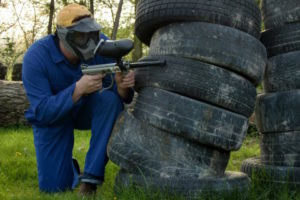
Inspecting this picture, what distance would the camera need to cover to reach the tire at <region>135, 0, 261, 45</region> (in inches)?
123

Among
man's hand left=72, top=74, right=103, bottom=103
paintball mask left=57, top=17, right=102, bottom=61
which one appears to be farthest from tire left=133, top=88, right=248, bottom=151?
paintball mask left=57, top=17, right=102, bottom=61

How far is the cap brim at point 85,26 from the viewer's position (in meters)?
3.57

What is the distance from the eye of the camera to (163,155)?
3.10 meters

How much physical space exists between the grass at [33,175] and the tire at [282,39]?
4.00 ft

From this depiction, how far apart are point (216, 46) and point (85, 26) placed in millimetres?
1207

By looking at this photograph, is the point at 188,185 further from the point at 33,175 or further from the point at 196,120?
the point at 33,175

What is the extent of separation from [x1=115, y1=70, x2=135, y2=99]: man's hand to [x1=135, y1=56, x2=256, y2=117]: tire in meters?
0.30

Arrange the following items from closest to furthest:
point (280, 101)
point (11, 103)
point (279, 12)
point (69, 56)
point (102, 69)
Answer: point (102, 69)
point (280, 101)
point (279, 12)
point (69, 56)
point (11, 103)

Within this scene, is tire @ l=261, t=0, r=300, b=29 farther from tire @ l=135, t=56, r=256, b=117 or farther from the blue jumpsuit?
the blue jumpsuit

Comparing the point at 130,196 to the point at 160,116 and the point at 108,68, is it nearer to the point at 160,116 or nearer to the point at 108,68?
the point at 160,116

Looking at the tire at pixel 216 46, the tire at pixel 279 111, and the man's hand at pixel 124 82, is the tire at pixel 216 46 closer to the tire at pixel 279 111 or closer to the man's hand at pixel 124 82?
the man's hand at pixel 124 82

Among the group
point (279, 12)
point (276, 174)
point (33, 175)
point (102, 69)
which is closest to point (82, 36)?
point (102, 69)

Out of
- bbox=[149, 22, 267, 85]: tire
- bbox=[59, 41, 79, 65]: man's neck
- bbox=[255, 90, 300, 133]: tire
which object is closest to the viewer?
bbox=[149, 22, 267, 85]: tire

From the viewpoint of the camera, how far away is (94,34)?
145 inches
